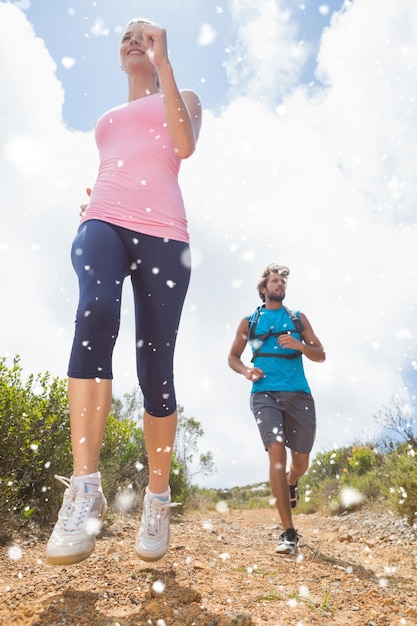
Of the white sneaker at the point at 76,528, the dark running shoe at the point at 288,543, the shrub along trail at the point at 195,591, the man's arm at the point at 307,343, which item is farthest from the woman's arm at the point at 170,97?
the dark running shoe at the point at 288,543

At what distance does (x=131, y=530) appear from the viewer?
493 cm

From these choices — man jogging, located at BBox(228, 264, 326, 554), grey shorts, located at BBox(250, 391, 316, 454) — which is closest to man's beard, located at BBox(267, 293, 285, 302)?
man jogging, located at BBox(228, 264, 326, 554)

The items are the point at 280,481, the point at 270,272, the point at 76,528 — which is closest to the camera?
the point at 76,528

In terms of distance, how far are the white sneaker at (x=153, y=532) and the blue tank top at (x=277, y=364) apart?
7.56 ft

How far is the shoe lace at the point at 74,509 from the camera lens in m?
2.02

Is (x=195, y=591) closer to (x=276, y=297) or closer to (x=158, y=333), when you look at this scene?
(x=158, y=333)

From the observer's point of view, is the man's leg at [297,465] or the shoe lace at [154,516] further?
the man's leg at [297,465]

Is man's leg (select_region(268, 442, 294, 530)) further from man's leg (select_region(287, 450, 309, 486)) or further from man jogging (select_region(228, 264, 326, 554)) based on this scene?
man's leg (select_region(287, 450, 309, 486))

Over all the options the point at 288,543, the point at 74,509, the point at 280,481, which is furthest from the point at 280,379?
the point at 74,509

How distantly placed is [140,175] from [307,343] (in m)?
3.05

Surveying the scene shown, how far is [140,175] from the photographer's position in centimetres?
243

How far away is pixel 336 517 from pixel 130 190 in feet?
27.8

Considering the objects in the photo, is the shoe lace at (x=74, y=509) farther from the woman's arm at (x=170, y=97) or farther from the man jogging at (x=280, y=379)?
the man jogging at (x=280, y=379)

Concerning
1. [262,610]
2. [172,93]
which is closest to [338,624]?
[262,610]
